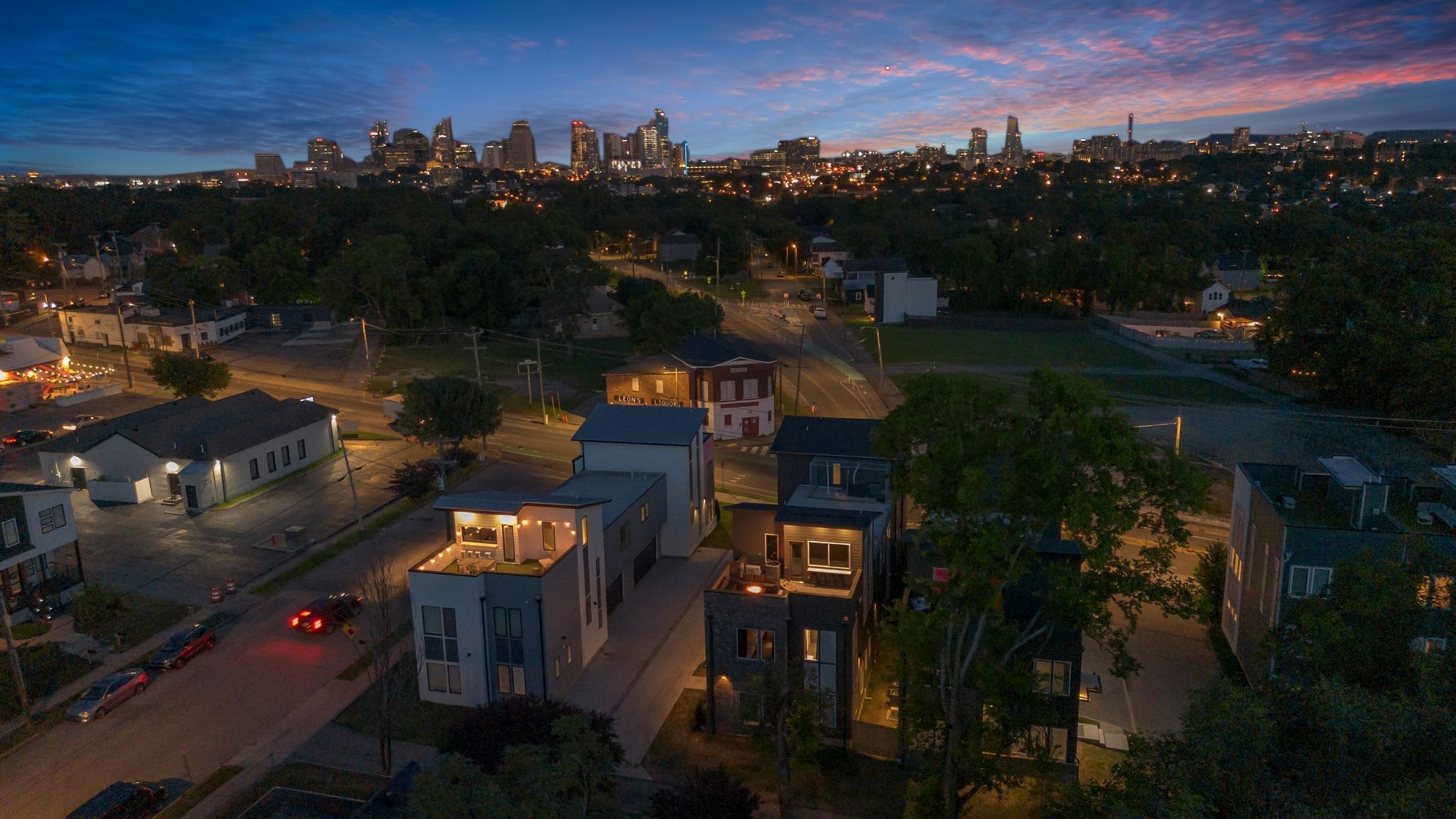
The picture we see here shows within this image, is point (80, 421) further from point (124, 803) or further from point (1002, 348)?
point (1002, 348)

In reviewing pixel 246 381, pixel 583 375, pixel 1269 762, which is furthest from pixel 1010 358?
pixel 1269 762

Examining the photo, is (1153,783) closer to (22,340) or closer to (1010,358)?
(1010,358)

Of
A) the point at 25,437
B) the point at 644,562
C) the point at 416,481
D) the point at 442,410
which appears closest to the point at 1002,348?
the point at 442,410

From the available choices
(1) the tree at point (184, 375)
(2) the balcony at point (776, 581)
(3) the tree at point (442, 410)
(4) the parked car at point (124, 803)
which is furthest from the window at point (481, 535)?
(1) the tree at point (184, 375)

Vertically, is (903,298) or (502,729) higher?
(903,298)

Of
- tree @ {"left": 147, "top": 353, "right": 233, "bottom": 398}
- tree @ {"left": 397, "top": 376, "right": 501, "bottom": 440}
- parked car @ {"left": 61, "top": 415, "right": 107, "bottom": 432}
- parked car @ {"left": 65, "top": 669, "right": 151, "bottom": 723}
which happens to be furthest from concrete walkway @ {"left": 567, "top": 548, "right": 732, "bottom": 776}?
parked car @ {"left": 61, "top": 415, "right": 107, "bottom": 432}

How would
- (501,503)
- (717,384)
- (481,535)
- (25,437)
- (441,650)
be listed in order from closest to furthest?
(441,650) < (501,503) < (481,535) < (25,437) < (717,384)
